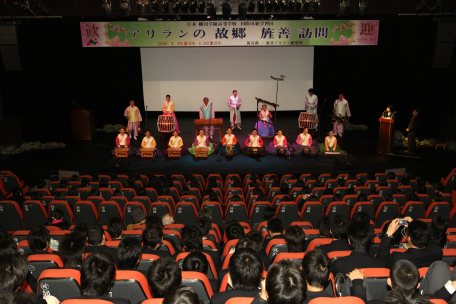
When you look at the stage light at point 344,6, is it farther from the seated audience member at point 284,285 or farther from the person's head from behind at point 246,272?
the seated audience member at point 284,285

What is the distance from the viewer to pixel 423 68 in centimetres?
1114

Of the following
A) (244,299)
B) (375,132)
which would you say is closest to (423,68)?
(375,132)

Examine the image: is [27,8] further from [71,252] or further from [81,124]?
[71,252]

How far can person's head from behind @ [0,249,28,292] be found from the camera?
2.31 metres

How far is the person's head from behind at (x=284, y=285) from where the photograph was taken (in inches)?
73.2

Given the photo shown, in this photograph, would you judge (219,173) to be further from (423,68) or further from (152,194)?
(423,68)

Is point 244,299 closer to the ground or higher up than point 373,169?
higher up

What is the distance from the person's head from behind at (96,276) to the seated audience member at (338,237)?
1.95m

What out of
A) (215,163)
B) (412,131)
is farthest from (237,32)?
(412,131)

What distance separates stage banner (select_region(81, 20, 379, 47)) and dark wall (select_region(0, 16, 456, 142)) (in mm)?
1168

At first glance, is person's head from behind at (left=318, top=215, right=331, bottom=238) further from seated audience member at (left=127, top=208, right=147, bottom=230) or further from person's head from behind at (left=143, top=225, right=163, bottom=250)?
seated audience member at (left=127, top=208, right=147, bottom=230)

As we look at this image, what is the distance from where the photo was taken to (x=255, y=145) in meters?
10.2

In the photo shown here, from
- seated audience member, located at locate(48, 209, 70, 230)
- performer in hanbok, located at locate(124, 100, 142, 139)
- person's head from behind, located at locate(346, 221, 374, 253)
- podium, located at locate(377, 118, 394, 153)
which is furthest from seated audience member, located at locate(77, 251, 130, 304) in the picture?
performer in hanbok, located at locate(124, 100, 142, 139)

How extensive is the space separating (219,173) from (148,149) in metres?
2.23
